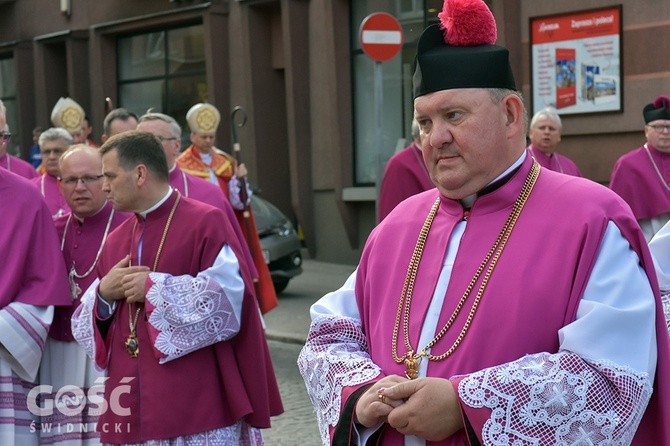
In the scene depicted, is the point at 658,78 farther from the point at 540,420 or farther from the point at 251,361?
the point at 540,420

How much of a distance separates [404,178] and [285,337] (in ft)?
8.34

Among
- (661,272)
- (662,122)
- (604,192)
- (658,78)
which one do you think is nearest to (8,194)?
(661,272)

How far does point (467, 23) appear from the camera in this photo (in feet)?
10.3

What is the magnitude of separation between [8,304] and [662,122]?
6.70 meters

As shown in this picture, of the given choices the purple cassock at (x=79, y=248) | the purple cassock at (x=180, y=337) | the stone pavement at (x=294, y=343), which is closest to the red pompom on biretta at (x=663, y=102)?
the stone pavement at (x=294, y=343)

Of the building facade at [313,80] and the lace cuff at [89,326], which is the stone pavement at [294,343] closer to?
the building facade at [313,80]

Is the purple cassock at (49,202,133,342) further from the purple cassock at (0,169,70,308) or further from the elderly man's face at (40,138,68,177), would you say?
the elderly man's face at (40,138,68,177)

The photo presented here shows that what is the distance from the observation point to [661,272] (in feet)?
15.9

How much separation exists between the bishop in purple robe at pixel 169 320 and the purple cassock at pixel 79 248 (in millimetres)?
550

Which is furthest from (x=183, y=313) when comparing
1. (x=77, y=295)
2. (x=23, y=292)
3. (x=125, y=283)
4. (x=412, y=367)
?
(x=412, y=367)

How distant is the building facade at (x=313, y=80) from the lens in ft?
43.5

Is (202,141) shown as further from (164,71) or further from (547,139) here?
(164,71)

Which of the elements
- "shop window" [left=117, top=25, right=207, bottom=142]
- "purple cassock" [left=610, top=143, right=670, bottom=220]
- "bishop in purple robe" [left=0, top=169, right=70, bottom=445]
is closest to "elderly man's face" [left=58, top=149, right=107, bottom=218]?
"bishop in purple robe" [left=0, top=169, right=70, bottom=445]

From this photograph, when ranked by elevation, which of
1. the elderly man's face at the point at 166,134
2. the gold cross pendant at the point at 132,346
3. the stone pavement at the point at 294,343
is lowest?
the stone pavement at the point at 294,343
